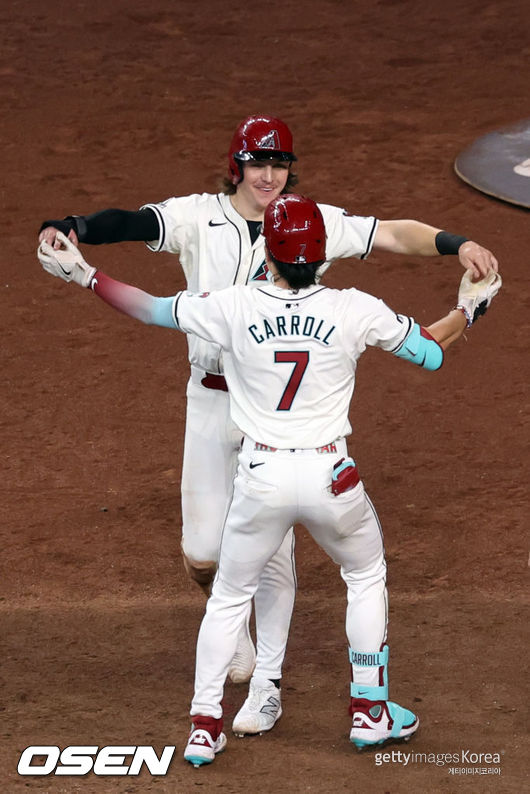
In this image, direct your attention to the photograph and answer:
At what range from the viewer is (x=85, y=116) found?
470 inches

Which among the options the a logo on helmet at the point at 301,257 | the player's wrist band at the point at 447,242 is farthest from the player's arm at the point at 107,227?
the player's wrist band at the point at 447,242

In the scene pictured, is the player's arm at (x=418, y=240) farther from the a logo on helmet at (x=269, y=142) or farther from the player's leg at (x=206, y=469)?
the player's leg at (x=206, y=469)

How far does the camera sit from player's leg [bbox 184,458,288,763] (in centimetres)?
456

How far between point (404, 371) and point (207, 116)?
444 centimetres

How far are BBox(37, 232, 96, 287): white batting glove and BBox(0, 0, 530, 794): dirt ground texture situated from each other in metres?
1.75

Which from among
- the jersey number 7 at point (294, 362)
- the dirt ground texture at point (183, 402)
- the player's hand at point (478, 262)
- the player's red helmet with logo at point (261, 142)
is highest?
the player's red helmet with logo at point (261, 142)

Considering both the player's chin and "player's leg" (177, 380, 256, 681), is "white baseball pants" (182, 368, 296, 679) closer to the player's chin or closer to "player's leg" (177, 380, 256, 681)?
"player's leg" (177, 380, 256, 681)

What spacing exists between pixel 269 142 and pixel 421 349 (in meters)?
1.07

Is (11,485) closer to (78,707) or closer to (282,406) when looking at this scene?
(78,707)

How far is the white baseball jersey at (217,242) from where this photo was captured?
5.09 meters

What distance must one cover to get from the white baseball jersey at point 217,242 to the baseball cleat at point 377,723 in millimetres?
1422

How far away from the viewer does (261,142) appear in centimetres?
500

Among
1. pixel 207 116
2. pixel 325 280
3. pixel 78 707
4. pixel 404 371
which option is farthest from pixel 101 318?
pixel 78 707

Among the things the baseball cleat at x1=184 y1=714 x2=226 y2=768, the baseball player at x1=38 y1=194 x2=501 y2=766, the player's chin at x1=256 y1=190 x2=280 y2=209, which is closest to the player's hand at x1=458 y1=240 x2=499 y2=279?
the baseball player at x1=38 y1=194 x2=501 y2=766
